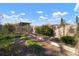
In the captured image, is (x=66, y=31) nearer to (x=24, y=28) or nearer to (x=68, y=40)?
(x=68, y=40)

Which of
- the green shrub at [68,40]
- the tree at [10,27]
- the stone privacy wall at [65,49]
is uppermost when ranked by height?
the tree at [10,27]

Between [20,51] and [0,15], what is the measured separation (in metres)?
0.37

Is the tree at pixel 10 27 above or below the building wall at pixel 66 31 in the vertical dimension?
above

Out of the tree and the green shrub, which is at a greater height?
the tree

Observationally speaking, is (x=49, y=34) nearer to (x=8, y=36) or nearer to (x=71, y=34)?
(x=71, y=34)

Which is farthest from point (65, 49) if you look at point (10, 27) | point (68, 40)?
point (10, 27)

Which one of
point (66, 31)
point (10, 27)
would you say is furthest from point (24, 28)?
point (66, 31)

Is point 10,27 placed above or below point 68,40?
above

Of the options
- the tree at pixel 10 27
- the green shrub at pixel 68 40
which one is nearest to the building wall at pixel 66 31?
the green shrub at pixel 68 40

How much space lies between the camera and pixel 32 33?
138 centimetres

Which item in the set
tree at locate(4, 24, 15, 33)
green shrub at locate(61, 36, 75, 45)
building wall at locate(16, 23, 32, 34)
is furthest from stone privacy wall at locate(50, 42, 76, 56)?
tree at locate(4, 24, 15, 33)

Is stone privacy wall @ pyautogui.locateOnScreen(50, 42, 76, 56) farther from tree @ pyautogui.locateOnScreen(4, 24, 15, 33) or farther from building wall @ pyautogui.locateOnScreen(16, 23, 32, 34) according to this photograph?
tree @ pyautogui.locateOnScreen(4, 24, 15, 33)

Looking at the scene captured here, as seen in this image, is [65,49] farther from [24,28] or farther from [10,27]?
[10,27]

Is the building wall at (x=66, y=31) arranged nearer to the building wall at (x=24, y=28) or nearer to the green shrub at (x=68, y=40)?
the green shrub at (x=68, y=40)
